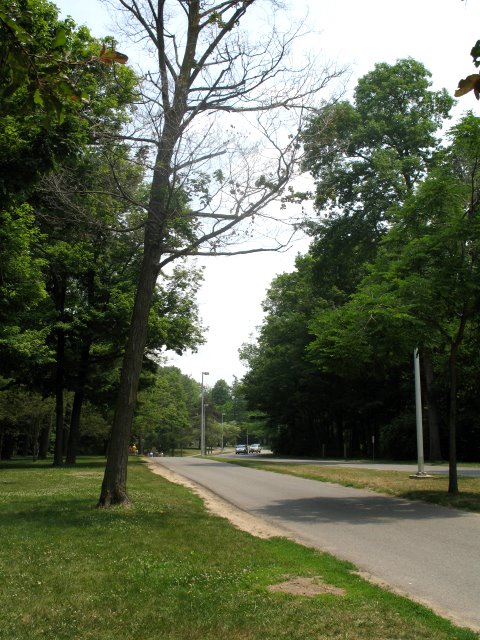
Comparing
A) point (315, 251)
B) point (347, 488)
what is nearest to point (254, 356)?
point (315, 251)

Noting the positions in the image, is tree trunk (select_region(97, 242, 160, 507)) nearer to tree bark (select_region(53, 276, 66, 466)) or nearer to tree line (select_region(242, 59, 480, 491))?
tree line (select_region(242, 59, 480, 491))

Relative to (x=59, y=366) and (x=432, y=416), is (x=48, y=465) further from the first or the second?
(x=432, y=416)

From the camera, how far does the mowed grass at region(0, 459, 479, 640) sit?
4984 mm

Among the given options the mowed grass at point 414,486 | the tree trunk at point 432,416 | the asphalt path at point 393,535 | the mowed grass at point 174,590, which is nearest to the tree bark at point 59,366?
the mowed grass at point 414,486

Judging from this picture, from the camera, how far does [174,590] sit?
6.09 metres

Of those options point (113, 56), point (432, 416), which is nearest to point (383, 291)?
point (113, 56)

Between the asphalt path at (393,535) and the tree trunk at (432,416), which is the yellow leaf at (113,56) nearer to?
the asphalt path at (393,535)

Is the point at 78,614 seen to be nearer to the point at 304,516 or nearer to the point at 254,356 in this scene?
the point at 304,516

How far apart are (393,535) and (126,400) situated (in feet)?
19.9

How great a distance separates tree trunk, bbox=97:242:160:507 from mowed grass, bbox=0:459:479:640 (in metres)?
1.80

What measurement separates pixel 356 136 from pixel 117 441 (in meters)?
23.3

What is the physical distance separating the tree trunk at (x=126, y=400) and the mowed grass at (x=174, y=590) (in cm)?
180

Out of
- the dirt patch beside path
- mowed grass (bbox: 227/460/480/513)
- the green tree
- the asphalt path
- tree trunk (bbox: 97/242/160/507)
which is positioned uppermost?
the green tree

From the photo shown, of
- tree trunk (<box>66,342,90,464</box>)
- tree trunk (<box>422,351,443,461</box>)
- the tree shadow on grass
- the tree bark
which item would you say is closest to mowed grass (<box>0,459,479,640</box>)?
the tree shadow on grass
